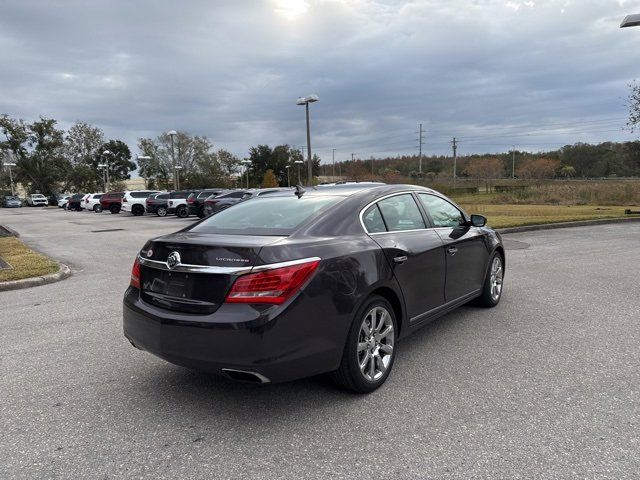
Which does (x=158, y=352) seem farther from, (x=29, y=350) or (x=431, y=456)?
(x=29, y=350)

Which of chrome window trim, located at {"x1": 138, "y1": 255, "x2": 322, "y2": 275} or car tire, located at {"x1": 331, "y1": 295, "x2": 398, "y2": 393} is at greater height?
chrome window trim, located at {"x1": 138, "y1": 255, "x2": 322, "y2": 275}

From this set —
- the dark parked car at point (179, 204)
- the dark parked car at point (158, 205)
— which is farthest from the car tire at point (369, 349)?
the dark parked car at point (158, 205)

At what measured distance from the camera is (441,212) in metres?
5.07

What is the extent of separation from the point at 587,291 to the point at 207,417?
5723 mm

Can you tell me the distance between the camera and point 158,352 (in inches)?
131

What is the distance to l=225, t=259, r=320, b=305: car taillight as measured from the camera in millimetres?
3016

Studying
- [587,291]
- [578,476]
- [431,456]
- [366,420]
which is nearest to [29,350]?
[366,420]

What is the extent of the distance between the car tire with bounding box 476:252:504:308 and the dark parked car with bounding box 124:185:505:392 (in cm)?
149

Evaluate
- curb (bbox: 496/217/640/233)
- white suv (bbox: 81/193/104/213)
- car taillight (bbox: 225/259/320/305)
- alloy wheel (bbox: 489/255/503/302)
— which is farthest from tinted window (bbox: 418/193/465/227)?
white suv (bbox: 81/193/104/213)

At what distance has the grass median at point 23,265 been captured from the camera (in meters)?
8.37

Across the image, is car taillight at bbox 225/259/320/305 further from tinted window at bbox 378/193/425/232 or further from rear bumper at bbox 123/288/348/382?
tinted window at bbox 378/193/425/232

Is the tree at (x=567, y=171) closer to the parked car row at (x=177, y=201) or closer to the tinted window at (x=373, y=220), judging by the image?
the parked car row at (x=177, y=201)

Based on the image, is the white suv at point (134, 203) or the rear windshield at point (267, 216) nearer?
the rear windshield at point (267, 216)

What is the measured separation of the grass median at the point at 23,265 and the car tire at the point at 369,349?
23.0ft
